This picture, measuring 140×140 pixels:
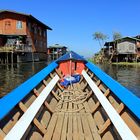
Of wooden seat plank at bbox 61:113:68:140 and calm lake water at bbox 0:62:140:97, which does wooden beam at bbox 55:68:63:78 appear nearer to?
wooden seat plank at bbox 61:113:68:140

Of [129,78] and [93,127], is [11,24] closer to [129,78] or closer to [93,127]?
[129,78]

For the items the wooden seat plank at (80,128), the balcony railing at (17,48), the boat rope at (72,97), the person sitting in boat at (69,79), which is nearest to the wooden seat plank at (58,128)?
the wooden seat plank at (80,128)

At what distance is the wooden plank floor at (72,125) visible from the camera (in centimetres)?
594

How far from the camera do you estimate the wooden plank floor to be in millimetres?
5938

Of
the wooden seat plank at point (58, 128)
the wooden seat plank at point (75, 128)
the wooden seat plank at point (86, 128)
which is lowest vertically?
the wooden seat plank at point (58, 128)

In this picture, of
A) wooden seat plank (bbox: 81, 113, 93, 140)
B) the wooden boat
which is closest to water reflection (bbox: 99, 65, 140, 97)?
the wooden boat

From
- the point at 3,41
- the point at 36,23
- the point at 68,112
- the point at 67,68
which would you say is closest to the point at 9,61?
the point at 3,41

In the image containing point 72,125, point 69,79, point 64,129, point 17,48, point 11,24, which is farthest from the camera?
point 11,24

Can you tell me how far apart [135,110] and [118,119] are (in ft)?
1.33

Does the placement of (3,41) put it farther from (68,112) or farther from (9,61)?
(68,112)

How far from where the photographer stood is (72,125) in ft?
22.2

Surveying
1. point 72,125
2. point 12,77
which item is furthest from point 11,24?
point 72,125

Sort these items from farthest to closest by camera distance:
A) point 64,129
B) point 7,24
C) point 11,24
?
point 7,24 < point 11,24 < point 64,129

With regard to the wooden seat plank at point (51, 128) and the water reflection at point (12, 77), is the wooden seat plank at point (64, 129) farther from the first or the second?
the water reflection at point (12, 77)
